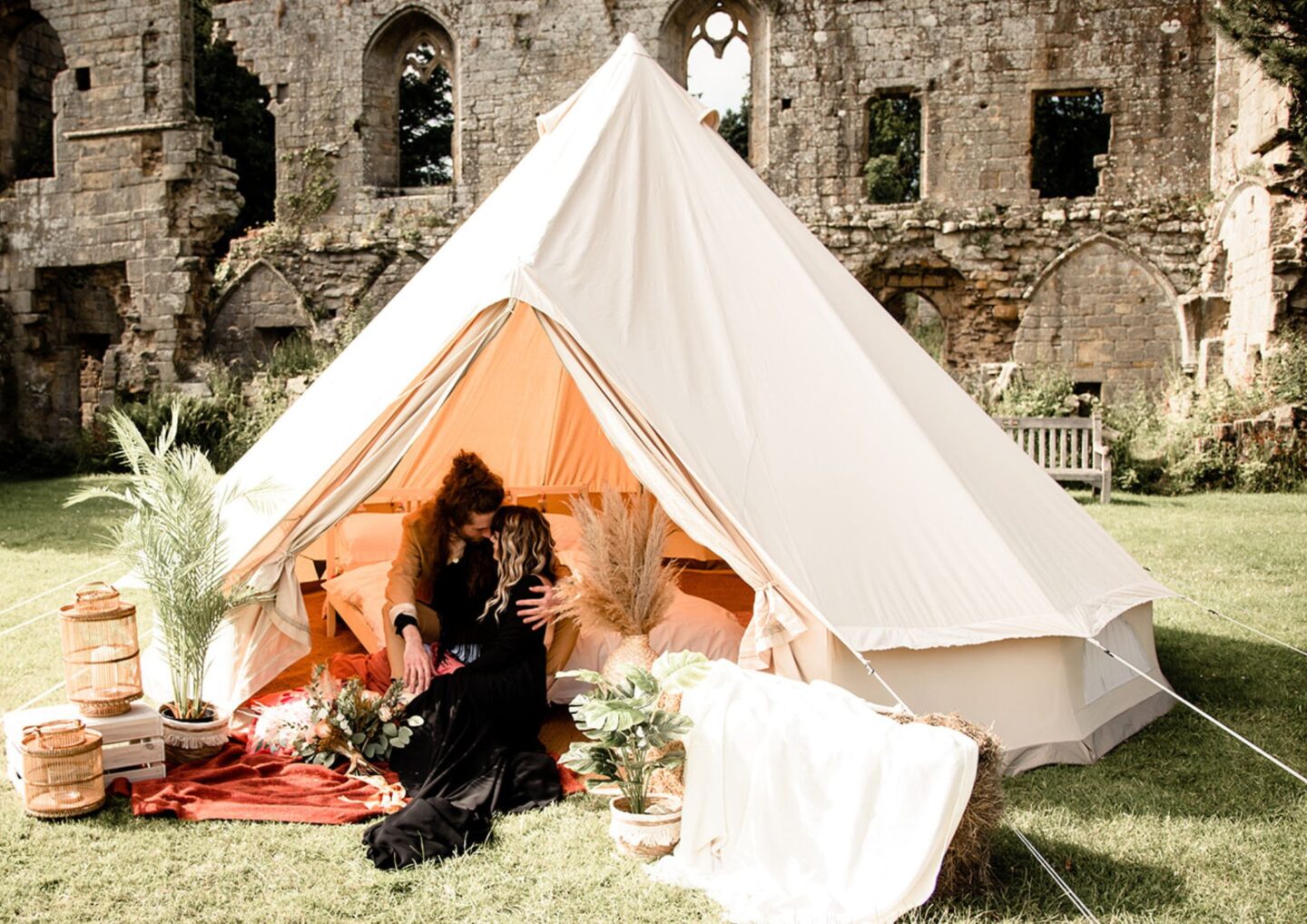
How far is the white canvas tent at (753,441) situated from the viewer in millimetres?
3881

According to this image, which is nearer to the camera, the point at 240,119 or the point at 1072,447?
the point at 1072,447

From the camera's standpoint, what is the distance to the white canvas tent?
388cm

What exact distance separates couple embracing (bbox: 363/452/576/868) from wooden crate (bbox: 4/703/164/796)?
810 millimetres

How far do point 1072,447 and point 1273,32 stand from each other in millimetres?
4212

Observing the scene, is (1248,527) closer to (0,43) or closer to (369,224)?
(369,224)

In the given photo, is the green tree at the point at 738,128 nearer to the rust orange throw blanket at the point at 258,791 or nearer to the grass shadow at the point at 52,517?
the grass shadow at the point at 52,517

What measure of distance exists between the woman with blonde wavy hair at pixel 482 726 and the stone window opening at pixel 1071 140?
22847mm

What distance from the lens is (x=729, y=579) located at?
22.7 ft

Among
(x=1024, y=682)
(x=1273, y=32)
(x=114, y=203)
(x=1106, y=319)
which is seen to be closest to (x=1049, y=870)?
(x=1024, y=682)

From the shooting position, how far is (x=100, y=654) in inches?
151

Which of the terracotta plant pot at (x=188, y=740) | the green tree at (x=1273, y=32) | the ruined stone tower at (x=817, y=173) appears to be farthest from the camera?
the ruined stone tower at (x=817, y=173)

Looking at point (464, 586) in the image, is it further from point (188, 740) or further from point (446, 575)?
point (188, 740)

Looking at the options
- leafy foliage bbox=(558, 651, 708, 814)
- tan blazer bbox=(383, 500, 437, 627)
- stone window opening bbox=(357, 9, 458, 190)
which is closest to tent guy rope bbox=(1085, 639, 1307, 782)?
leafy foliage bbox=(558, 651, 708, 814)

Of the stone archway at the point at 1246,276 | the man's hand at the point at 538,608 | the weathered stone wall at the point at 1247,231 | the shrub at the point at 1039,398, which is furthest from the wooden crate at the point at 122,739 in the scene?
the stone archway at the point at 1246,276
